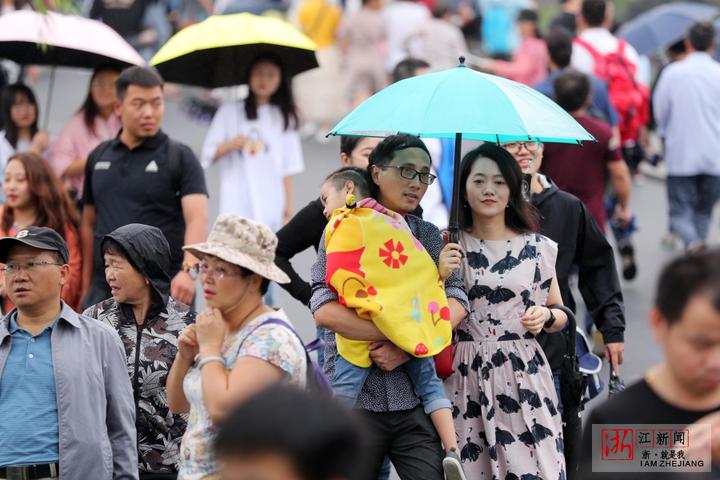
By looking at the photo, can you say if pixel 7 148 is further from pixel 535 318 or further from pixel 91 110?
pixel 535 318

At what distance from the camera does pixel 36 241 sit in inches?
208

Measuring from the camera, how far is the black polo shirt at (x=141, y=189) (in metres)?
7.50

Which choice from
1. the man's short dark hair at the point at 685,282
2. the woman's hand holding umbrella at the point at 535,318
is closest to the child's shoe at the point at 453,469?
the woman's hand holding umbrella at the point at 535,318

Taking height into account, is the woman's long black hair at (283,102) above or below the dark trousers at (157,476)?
above

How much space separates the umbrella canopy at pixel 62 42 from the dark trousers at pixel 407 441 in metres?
4.20

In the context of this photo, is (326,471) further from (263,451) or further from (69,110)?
(69,110)

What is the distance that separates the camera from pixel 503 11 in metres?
19.6

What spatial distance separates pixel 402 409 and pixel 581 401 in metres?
1.22

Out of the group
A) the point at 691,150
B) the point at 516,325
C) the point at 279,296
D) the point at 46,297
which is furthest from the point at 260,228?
the point at 691,150

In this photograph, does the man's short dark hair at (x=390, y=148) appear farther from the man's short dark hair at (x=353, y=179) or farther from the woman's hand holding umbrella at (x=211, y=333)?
the woman's hand holding umbrella at (x=211, y=333)

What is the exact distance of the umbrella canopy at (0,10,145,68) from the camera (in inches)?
349

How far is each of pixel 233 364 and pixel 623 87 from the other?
8.41 m

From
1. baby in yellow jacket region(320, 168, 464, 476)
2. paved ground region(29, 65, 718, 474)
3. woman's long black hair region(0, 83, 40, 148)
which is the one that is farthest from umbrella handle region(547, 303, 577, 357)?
woman's long black hair region(0, 83, 40, 148)

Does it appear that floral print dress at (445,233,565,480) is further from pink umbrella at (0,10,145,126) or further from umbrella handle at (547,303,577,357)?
pink umbrella at (0,10,145,126)
